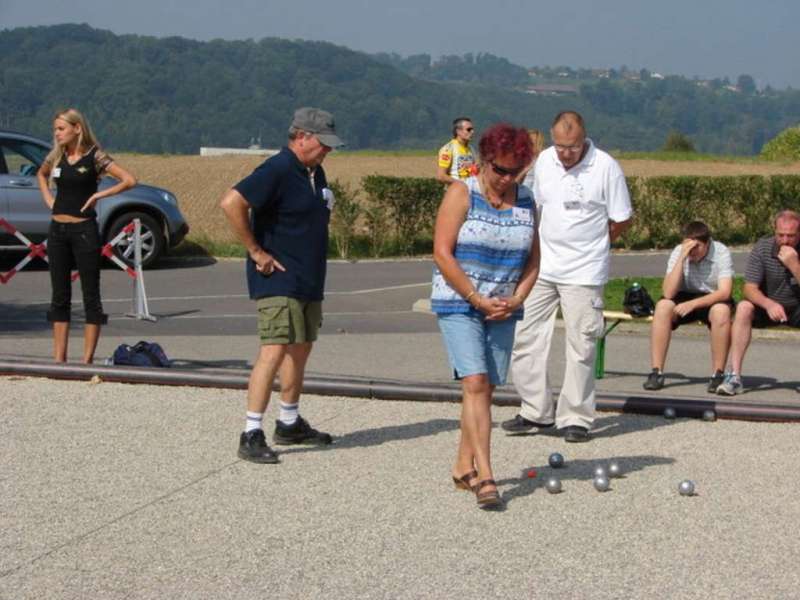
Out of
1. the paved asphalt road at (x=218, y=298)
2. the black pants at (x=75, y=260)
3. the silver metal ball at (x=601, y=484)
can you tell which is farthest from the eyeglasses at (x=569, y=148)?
the paved asphalt road at (x=218, y=298)

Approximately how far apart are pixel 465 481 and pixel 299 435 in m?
1.33

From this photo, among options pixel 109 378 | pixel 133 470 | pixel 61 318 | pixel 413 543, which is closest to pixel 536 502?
pixel 413 543

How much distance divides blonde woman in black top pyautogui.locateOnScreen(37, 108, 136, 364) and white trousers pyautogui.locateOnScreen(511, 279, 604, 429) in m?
3.30

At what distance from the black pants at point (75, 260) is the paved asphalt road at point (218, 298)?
278cm

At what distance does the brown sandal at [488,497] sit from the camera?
7.01m

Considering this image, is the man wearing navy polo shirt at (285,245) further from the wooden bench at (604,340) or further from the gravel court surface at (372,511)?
the wooden bench at (604,340)

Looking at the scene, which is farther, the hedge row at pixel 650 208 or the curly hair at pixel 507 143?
the hedge row at pixel 650 208

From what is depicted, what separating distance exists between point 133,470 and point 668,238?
1884 centimetres

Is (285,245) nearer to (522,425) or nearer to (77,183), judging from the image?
(522,425)

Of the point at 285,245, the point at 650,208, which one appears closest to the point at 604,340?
the point at 285,245

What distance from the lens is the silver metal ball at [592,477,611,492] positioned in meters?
7.52

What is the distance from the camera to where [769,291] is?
36.2 ft

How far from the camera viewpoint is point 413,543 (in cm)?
646

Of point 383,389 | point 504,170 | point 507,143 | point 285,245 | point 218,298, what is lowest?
point 218,298
